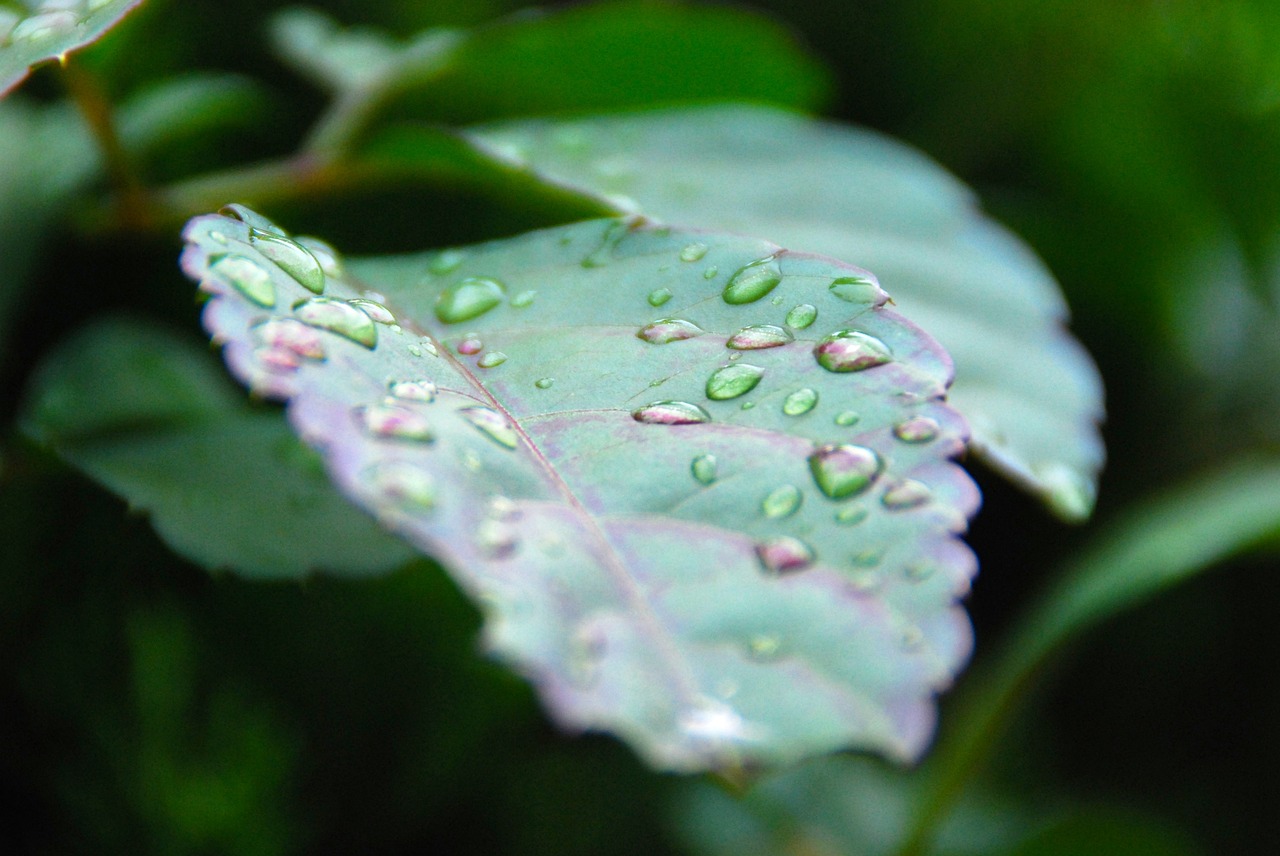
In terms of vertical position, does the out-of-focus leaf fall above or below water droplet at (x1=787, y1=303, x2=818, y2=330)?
below

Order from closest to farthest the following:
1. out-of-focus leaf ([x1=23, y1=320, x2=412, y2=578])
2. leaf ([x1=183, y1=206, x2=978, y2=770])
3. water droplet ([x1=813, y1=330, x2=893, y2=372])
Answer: leaf ([x1=183, y1=206, x2=978, y2=770])
water droplet ([x1=813, y1=330, x2=893, y2=372])
out-of-focus leaf ([x1=23, y1=320, x2=412, y2=578])

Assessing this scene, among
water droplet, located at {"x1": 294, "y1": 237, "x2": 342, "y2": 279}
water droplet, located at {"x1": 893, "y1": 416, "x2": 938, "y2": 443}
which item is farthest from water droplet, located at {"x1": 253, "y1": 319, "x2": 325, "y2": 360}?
water droplet, located at {"x1": 893, "y1": 416, "x2": 938, "y2": 443}

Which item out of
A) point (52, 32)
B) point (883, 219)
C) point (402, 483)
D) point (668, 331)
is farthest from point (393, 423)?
point (883, 219)

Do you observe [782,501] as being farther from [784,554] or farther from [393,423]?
[393,423]

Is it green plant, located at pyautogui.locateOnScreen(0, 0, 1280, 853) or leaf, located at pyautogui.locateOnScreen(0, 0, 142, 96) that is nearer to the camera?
green plant, located at pyautogui.locateOnScreen(0, 0, 1280, 853)

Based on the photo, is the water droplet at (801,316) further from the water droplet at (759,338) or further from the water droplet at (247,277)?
the water droplet at (247,277)

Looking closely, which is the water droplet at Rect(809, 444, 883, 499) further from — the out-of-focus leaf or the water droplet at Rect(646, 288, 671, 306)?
the out-of-focus leaf

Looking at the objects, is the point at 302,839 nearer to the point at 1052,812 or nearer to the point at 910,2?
the point at 1052,812

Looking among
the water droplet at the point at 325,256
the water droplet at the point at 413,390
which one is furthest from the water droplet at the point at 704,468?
the water droplet at the point at 325,256
